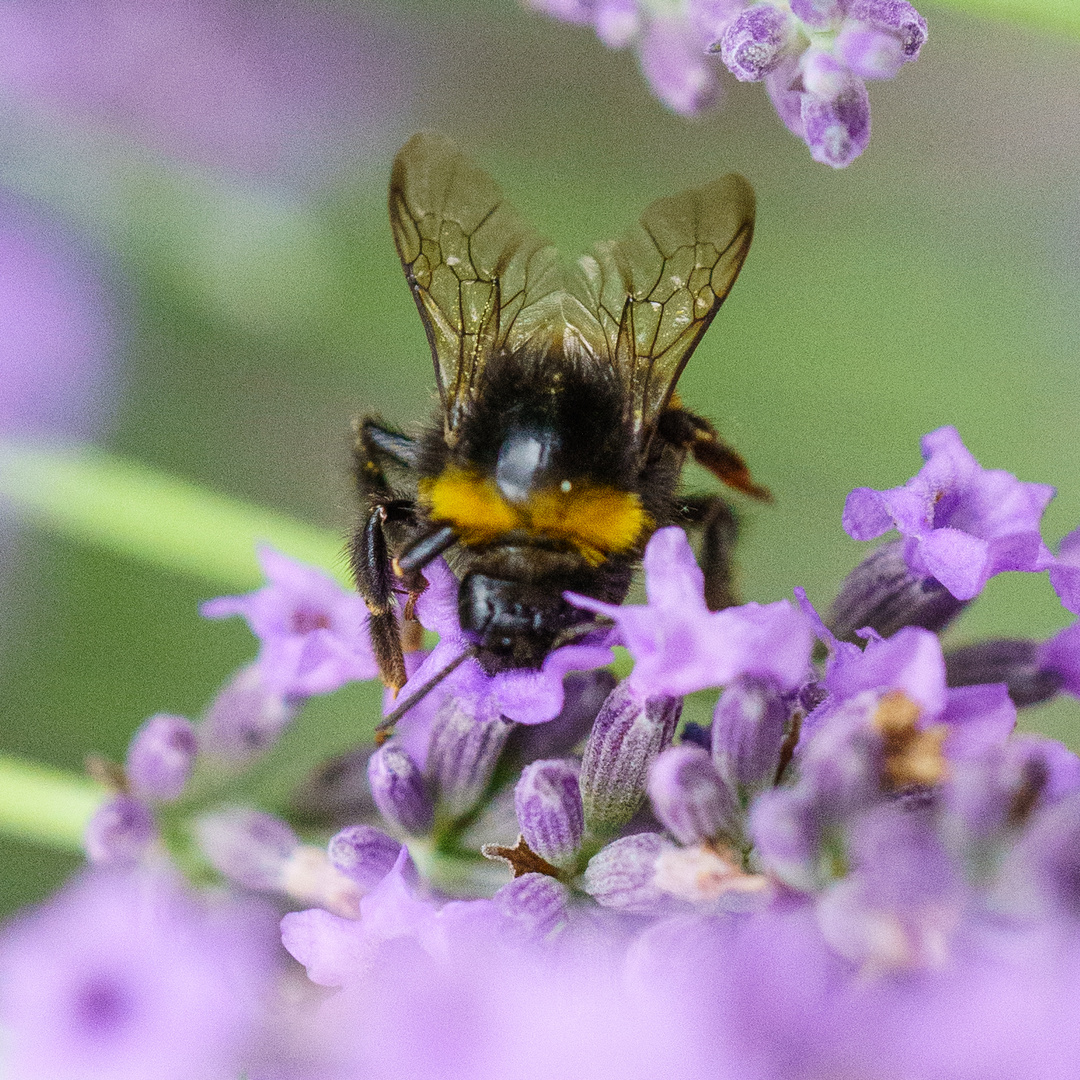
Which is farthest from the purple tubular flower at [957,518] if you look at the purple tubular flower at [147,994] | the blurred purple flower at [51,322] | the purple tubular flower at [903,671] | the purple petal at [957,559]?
the blurred purple flower at [51,322]

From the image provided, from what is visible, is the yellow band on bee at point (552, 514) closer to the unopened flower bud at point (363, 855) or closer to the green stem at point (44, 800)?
the unopened flower bud at point (363, 855)

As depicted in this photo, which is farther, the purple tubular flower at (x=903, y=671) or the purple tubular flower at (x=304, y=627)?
the purple tubular flower at (x=304, y=627)

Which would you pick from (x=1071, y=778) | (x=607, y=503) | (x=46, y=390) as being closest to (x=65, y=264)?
(x=46, y=390)

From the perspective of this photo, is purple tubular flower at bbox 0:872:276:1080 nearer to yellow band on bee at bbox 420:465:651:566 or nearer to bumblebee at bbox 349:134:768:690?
bumblebee at bbox 349:134:768:690

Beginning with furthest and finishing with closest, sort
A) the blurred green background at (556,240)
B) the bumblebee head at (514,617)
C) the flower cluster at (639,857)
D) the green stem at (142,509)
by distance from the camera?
the blurred green background at (556,240) < the green stem at (142,509) < the bumblebee head at (514,617) < the flower cluster at (639,857)

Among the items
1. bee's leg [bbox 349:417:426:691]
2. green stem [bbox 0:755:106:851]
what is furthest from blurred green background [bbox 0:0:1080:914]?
bee's leg [bbox 349:417:426:691]

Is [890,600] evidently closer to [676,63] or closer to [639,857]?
[639,857]
